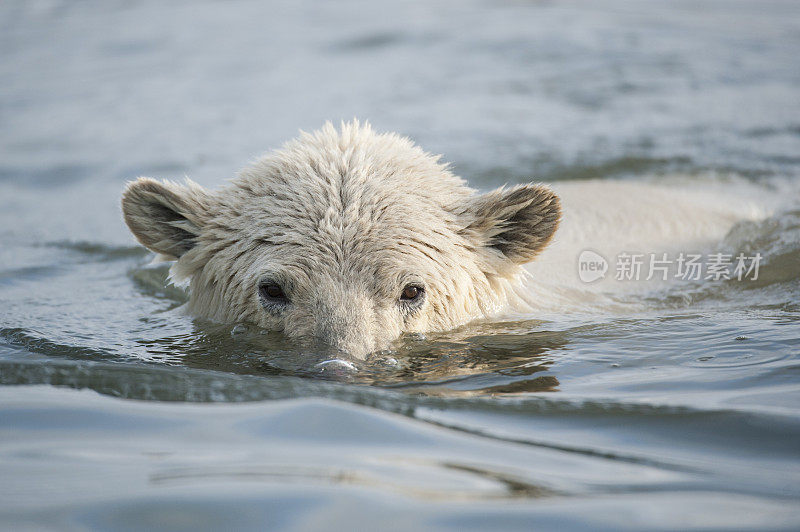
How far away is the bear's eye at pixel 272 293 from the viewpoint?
5434 millimetres

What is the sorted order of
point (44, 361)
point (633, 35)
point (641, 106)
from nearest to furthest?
point (44, 361), point (641, 106), point (633, 35)

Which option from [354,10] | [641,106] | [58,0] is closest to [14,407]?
[641,106]

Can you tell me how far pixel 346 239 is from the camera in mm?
5430

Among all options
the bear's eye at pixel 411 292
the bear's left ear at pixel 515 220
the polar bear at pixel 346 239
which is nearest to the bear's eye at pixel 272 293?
the polar bear at pixel 346 239

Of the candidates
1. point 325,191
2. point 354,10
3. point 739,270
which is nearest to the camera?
point 325,191

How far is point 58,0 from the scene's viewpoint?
22016 mm

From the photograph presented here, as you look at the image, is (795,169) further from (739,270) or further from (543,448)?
(543,448)

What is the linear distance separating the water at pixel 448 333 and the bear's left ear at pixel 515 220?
1.87 feet

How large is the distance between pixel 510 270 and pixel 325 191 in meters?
1.44

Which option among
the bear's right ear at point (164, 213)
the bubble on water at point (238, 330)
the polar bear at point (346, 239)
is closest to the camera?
the polar bear at point (346, 239)

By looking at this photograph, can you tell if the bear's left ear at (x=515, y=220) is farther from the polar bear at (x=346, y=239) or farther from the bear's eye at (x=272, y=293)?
the bear's eye at (x=272, y=293)

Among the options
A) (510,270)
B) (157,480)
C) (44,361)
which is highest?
(510,270)

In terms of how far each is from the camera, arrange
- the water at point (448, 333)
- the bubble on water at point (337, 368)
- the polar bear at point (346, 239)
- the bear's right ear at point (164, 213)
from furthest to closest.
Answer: the bear's right ear at point (164, 213) < the polar bear at point (346, 239) < the bubble on water at point (337, 368) < the water at point (448, 333)

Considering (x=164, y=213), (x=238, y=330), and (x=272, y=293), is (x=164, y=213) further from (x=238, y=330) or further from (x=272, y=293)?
(x=272, y=293)
